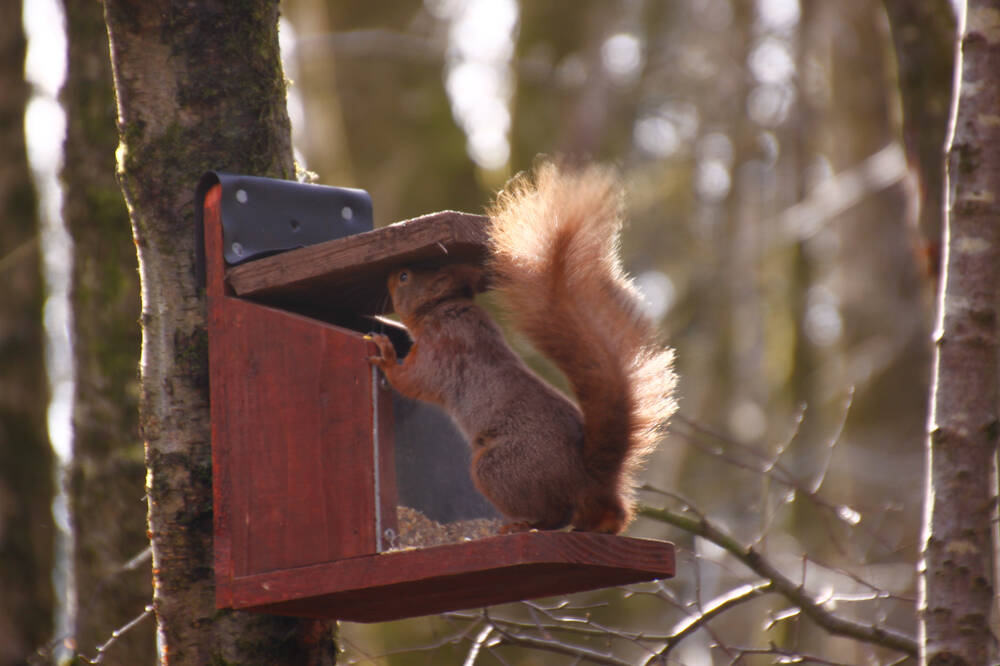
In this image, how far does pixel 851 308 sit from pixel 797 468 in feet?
5.31

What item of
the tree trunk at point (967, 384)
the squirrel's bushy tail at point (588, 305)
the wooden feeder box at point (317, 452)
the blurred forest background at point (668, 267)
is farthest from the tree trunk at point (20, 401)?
the tree trunk at point (967, 384)

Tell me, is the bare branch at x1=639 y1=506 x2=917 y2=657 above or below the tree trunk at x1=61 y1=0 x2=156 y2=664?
below

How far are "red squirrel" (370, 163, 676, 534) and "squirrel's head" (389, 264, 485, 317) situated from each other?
0.27ft

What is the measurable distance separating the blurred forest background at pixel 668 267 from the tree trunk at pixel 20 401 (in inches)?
0.5

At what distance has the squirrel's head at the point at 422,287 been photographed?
253cm

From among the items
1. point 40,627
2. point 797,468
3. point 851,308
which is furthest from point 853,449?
point 40,627

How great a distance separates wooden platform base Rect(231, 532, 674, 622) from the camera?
2.01m

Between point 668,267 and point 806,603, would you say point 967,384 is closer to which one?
point 806,603

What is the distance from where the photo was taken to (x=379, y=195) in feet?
22.7

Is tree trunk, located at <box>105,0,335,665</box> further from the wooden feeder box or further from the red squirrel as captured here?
the red squirrel

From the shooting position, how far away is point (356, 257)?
2.29m

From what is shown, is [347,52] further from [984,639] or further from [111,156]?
[984,639]

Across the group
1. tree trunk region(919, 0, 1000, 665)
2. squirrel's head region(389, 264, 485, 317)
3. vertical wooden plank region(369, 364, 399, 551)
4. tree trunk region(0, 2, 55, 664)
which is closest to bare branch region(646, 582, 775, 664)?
tree trunk region(919, 0, 1000, 665)

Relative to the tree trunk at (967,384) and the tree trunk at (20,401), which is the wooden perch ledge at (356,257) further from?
the tree trunk at (20,401)
